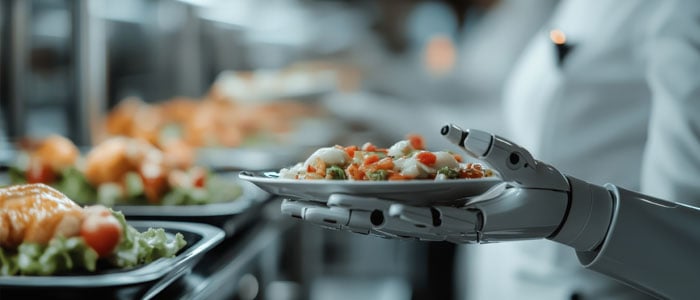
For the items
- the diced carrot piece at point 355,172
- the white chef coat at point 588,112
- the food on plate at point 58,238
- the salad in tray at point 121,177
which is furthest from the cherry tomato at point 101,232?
the white chef coat at point 588,112

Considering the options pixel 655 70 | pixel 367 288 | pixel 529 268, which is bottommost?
pixel 367 288

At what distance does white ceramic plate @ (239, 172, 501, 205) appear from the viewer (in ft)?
2.33

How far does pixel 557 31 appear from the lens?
62.2 inches

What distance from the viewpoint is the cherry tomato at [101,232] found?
30.1 inches

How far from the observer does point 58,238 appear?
0.75 meters

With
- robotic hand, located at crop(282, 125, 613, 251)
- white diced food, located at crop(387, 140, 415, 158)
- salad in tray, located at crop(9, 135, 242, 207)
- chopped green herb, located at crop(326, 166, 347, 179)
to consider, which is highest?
white diced food, located at crop(387, 140, 415, 158)

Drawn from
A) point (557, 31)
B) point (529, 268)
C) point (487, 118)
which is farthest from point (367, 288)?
point (557, 31)

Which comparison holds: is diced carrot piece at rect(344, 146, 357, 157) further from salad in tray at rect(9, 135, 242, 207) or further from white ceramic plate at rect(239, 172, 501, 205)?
salad in tray at rect(9, 135, 242, 207)

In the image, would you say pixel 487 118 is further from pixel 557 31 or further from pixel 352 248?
pixel 557 31

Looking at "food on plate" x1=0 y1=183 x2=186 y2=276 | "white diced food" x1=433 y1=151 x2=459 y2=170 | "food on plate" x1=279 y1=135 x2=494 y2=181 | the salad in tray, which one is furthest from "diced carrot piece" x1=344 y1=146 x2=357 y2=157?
the salad in tray

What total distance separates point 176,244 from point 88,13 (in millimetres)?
1771

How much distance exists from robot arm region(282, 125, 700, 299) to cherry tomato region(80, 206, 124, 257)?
Answer: 0.19 m

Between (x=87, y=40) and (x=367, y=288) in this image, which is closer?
(x=87, y=40)

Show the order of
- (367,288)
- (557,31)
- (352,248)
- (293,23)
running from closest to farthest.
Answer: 1. (557,31)
2. (367,288)
3. (352,248)
4. (293,23)
